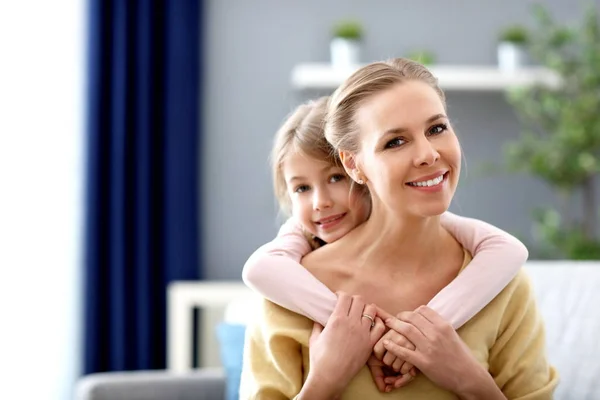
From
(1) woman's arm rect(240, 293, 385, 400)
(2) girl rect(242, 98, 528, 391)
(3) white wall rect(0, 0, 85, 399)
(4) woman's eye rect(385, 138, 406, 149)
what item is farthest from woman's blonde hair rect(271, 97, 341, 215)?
(3) white wall rect(0, 0, 85, 399)

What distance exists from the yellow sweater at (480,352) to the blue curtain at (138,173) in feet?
7.91

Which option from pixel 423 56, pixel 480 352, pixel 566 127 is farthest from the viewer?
pixel 423 56

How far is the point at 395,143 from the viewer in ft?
5.03

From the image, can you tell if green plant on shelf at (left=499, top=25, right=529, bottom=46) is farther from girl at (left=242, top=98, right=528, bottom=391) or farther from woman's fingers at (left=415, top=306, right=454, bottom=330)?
woman's fingers at (left=415, top=306, right=454, bottom=330)

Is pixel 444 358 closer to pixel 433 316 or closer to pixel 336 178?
pixel 433 316

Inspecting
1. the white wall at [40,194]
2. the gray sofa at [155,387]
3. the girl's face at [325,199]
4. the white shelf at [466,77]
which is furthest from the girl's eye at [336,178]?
the white shelf at [466,77]

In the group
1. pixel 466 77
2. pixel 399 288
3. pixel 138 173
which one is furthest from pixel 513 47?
pixel 399 288

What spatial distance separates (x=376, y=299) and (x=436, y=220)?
192 mm

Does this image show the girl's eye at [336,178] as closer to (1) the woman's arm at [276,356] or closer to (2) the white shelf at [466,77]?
(1) the woman's arm at [276,356]

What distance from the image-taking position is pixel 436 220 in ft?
5.40

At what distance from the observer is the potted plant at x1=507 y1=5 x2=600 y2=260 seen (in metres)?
3.83

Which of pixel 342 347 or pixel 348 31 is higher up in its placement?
pixel 348 31

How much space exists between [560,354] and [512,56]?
91.0 inches

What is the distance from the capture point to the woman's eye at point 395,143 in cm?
153
